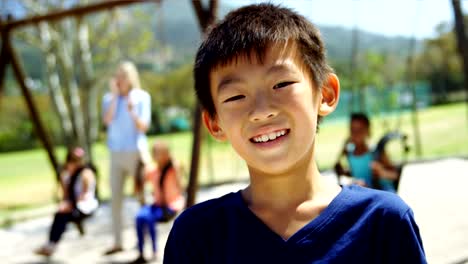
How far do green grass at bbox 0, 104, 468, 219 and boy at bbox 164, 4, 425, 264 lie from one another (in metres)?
6.74

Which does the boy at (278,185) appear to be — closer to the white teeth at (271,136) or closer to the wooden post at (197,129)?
the white teeth at (271,136)

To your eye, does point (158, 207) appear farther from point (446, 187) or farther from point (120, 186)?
point (446, 187)

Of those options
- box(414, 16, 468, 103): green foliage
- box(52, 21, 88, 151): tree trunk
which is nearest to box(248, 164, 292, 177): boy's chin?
box(52, 21, 88, 151): tree trunk

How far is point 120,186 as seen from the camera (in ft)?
14.6

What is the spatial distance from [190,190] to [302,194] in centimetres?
346

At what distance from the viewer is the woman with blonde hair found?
4352 mm

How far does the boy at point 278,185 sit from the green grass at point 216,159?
674 centimetres

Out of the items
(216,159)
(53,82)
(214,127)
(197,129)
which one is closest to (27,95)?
(197,129)

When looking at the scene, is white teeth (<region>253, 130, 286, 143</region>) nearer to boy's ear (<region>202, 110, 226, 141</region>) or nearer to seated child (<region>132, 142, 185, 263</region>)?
boy's ear (<region>202, 110, 226, 141</region>)

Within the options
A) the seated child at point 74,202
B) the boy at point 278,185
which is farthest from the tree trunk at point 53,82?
the boy at point 278,185

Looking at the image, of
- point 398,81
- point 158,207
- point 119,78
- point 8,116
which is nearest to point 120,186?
point 158,207

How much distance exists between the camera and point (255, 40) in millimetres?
1056

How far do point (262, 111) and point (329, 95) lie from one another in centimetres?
24

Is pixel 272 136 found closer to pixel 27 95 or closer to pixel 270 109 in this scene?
pixel 270 109
